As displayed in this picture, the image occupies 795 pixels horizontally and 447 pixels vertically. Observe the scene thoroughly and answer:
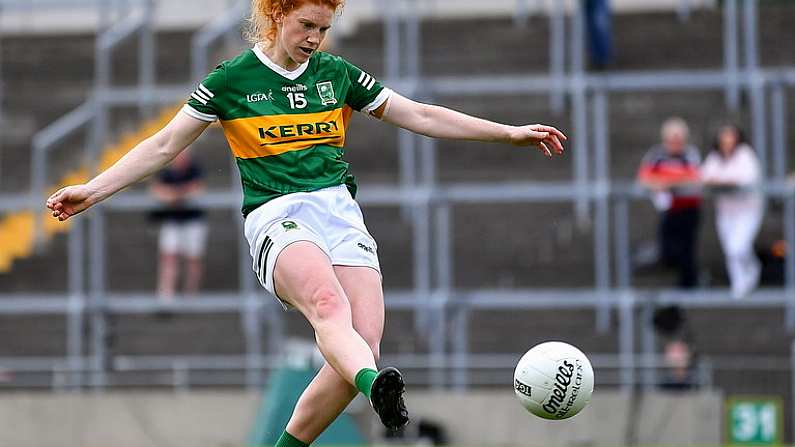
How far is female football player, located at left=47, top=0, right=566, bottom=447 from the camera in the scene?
22.4 ft

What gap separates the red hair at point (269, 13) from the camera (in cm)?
681

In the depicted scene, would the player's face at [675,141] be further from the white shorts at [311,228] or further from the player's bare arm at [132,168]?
the player's bare arm at [132,168]

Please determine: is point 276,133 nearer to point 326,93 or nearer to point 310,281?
point 326,93

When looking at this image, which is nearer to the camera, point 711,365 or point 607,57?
point 711,365

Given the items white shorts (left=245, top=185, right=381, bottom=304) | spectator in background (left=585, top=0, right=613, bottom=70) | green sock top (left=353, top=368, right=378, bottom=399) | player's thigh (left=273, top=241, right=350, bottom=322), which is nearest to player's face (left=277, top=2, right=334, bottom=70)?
white shorts (left=245, top=185, right=381, bottom=304)

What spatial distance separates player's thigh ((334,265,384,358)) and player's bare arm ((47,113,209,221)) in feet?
2.56

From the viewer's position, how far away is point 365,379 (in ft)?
20.9

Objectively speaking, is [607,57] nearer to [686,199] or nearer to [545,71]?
[545,71]

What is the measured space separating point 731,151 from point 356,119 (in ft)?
13.8

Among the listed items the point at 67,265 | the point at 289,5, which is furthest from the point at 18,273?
the point at 289,5

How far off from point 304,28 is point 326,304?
105 centimetres

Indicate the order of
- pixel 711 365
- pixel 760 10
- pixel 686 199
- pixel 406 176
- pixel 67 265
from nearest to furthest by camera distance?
pixel 711 365, pixel 686 199, pixel 406 176, pixel 67 265, pixel 760 10

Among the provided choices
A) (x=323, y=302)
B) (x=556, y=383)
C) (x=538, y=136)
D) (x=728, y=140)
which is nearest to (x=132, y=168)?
(x=323, y=302)

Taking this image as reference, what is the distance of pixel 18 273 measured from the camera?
17422 mm
